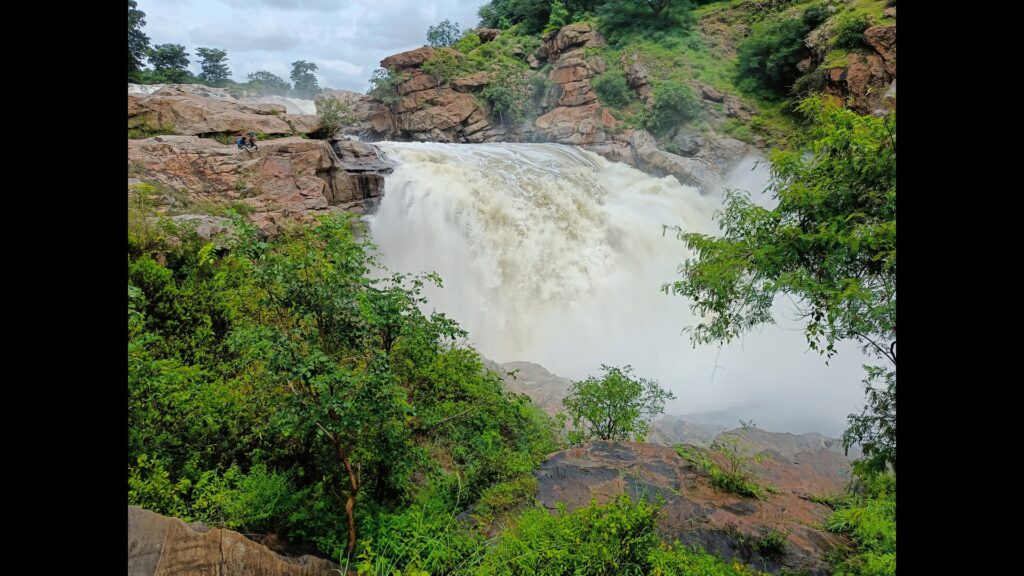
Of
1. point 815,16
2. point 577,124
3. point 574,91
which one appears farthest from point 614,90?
point 815,16

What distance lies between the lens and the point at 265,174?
11.3 metres

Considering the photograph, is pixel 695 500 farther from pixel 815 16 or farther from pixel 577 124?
pixel 815 16

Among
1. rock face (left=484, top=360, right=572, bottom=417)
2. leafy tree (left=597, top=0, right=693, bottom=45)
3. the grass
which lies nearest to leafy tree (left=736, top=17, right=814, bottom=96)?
leafy tree (left=597, top=0, right=693, bottom=45)

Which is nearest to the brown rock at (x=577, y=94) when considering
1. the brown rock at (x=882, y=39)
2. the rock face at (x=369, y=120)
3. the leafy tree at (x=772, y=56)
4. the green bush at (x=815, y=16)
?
the leafy tree at (x=772, y=56)

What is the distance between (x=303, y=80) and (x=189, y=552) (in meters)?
41.7

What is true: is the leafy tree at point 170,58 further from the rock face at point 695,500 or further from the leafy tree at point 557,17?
the rock face at point 695,500

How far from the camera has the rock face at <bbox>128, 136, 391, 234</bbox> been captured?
10078 mm

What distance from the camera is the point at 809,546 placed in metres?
4.86
